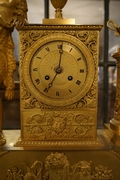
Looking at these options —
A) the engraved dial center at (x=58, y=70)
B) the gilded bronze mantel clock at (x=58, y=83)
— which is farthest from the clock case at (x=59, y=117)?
the engraved dial center at (x=58, y=70)

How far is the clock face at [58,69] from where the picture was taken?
1229mm

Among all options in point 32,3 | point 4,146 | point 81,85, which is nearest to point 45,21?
point 81,85

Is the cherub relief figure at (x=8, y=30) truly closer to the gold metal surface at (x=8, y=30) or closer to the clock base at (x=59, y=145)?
the gold metal surface at (x=8, y=30)

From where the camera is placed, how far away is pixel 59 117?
127 cm

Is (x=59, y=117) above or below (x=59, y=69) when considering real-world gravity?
below

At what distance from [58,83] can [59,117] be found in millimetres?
209

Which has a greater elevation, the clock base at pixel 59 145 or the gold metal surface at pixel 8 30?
the gold metal surface at pixel 8 30

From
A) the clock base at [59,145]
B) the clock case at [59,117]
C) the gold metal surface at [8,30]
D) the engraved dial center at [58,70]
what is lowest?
the clock base at [59,145]

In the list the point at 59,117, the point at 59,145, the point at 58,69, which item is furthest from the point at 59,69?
the point at 59,145

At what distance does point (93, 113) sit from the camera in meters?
1.27

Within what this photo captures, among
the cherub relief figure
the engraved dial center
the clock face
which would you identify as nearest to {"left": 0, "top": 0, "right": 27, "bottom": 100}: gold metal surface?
the cherub relief figure

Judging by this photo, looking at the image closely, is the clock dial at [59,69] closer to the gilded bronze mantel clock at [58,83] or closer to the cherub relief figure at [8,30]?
the gilded bronze mantel clock at [58,83]

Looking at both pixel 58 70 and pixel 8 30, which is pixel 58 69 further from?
pixel 8 30

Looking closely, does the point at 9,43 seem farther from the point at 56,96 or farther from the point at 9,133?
the point at 9,133
